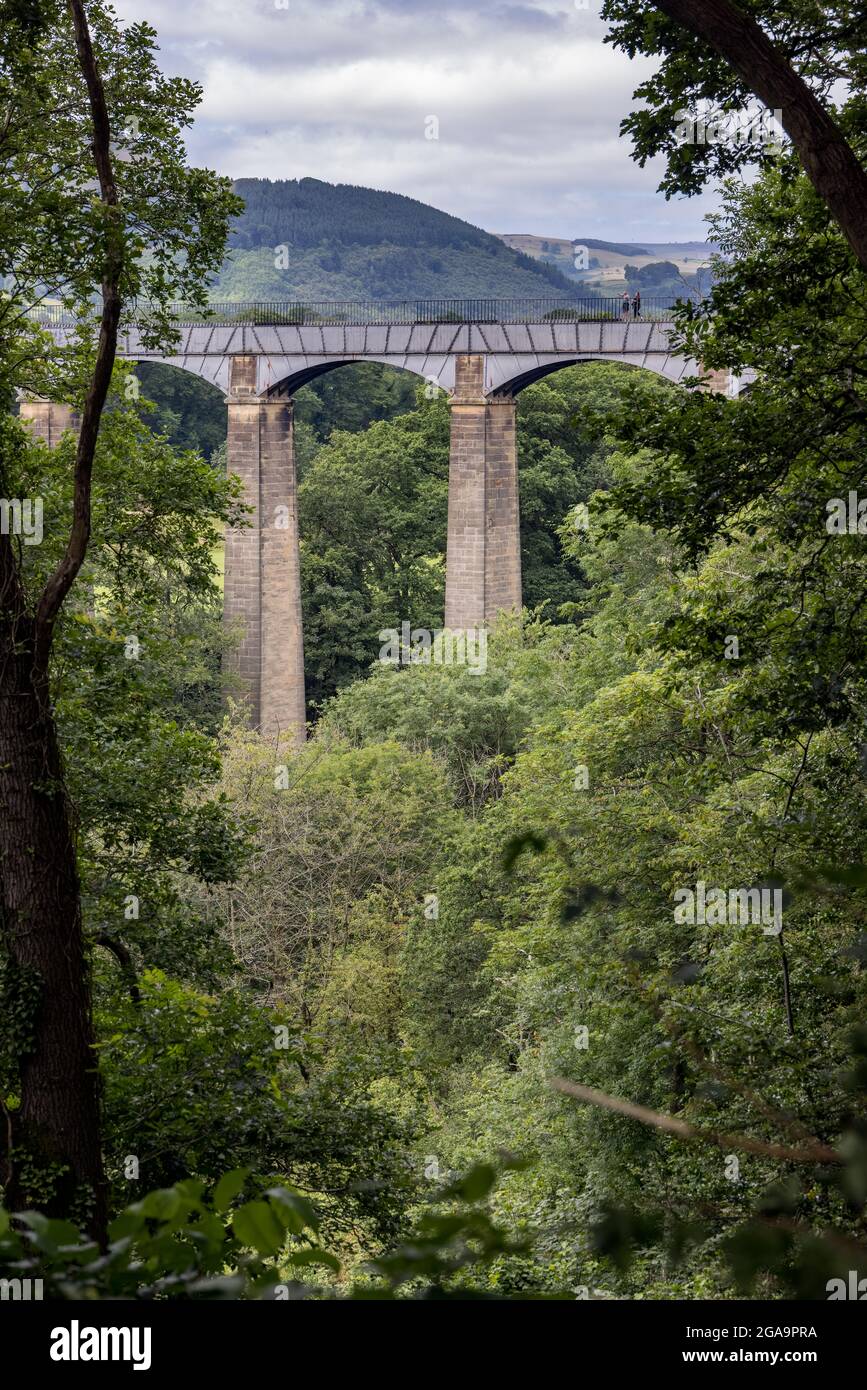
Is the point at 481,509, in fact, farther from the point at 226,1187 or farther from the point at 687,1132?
the point at 226,1187

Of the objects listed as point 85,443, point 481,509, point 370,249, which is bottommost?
point 85,443

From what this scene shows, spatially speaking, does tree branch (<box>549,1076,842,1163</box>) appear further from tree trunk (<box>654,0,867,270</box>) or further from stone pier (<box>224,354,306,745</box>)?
stone pier (<box>224,354,306,745</box>)

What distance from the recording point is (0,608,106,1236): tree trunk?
695cm

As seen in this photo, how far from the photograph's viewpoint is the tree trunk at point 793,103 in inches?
235

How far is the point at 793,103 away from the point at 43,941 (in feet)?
17.3

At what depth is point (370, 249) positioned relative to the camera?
255 ft

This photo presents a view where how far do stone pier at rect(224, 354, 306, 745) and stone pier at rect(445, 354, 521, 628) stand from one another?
4.70 metres

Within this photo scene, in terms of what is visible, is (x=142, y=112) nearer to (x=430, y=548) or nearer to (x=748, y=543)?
(x=748, y=543)

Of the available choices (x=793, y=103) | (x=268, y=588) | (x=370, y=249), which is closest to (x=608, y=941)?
(x=793, y=103)

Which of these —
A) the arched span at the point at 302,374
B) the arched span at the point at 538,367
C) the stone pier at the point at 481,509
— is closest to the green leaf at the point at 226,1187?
the stone pier at the point at 481,509
